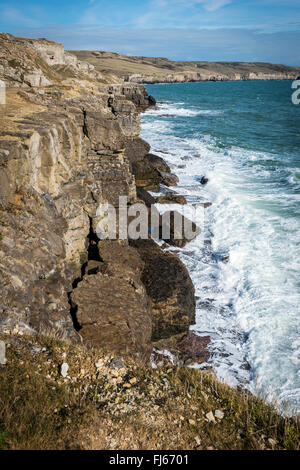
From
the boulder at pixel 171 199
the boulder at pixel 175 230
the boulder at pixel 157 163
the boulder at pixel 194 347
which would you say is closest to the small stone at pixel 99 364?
the boulder at pixel 194 347

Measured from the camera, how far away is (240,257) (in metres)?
13.8

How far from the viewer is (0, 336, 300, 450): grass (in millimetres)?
3348

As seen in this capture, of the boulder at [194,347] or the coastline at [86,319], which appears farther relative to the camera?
the boulder at [194,347]

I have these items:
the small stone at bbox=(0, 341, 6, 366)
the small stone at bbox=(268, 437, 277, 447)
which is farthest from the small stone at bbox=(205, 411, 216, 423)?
the small stone at bbox=(0, 341, 6, 366)

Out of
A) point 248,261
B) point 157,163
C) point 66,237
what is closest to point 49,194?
point 66,237

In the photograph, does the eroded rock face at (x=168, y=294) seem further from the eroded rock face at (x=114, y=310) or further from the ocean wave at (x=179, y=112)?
the ocean wave at (x=179, y=112)

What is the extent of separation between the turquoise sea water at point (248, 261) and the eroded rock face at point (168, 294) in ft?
3.91

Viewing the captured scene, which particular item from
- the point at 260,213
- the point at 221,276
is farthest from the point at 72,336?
the point at 260,213

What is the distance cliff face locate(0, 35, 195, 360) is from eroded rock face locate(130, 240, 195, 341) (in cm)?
6

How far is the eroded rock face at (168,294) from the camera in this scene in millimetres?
8891

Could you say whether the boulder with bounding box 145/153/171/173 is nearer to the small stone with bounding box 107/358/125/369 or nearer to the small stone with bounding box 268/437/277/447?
the small stone with bounding box 107/358/125/369

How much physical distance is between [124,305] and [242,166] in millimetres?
24473

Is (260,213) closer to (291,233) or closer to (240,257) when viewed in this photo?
(291,233)

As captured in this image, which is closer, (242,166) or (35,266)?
(35,266)
